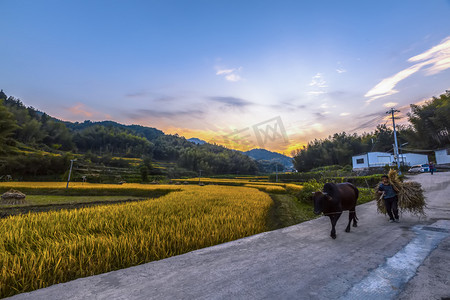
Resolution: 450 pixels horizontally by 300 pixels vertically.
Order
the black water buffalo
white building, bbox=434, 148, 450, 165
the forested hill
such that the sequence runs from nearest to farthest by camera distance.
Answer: the black water buffalo → white building, bbox=434, 148, 450, 165 → the forested hill

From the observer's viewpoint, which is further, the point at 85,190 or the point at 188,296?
the point at 85,190

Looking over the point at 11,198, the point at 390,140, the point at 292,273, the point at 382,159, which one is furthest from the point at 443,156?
the point at 11,198

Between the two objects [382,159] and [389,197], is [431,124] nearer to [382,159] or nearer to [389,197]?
[382,159]

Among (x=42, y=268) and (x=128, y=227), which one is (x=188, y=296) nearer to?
(x=42, y=268)

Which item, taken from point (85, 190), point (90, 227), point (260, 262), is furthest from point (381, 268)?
point (85, 190)

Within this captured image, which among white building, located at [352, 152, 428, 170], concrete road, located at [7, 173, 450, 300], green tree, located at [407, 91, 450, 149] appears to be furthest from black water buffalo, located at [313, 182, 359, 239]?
green tree, located at [407, 91, 450, 149]

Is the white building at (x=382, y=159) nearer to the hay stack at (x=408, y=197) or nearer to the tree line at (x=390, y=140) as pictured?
the tree line at (x=390, y=140)

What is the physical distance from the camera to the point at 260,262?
3088 mm

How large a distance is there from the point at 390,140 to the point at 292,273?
68.2 meters

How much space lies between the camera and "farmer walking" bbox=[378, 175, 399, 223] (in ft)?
18.1

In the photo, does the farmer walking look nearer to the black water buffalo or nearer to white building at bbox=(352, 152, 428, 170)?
the black water buffalo

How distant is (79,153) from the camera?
61938 mm

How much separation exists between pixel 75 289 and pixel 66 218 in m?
4.31

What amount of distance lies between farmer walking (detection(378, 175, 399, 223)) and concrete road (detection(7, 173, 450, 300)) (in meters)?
1.25
